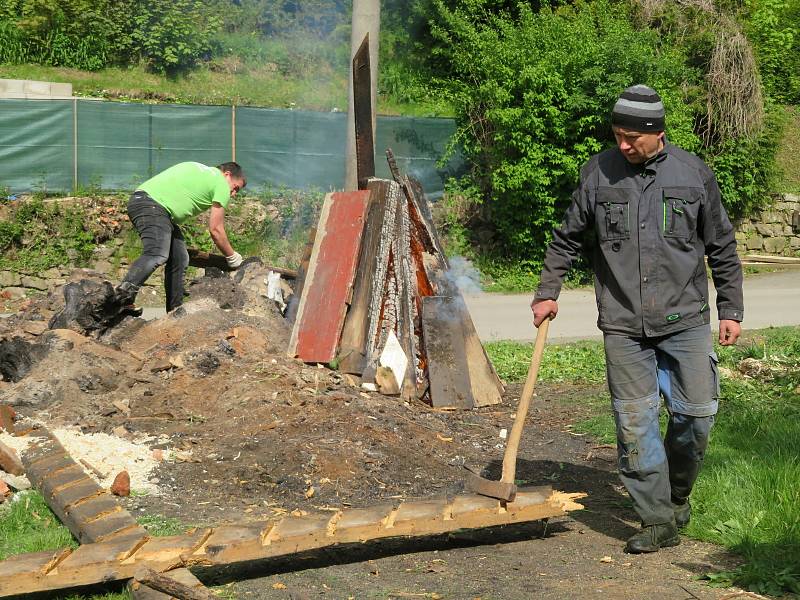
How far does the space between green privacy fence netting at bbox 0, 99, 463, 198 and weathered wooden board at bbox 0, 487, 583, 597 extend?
1173 centimetres

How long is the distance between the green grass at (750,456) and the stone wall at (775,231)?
9.44 m

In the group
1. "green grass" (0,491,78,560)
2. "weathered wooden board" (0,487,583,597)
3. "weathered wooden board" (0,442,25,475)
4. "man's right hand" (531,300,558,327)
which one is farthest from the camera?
"weathered wooden board" (0,442,25,475)

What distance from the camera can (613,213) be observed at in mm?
4508

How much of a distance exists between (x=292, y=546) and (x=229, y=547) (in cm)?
26

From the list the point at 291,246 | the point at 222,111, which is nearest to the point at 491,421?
the point at 291,246

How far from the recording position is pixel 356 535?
13.7ft

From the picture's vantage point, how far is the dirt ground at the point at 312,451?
13.6 ft

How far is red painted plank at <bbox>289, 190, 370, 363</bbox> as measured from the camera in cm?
740

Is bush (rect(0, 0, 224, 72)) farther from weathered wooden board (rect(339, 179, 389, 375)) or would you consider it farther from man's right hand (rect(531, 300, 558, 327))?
man's right hand (rect(531, 300, 558, 327))

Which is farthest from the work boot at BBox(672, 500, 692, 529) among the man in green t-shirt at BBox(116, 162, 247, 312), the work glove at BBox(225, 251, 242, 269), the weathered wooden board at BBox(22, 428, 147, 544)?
the work glove at BBox(225, 251, 242, 269)

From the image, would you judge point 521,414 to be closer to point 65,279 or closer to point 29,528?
point 29,528

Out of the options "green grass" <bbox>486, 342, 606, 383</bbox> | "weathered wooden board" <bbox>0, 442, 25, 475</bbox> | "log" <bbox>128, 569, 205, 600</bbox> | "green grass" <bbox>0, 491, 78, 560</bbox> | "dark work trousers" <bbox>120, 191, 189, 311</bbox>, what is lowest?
"green grass" <bbox>486, 342, 606, 383</bbox>

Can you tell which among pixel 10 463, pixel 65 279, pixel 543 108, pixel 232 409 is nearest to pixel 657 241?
pixel 232 409

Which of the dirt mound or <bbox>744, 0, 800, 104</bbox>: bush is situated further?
<bbox>744, 0, 800, 104</bbox>: bush
